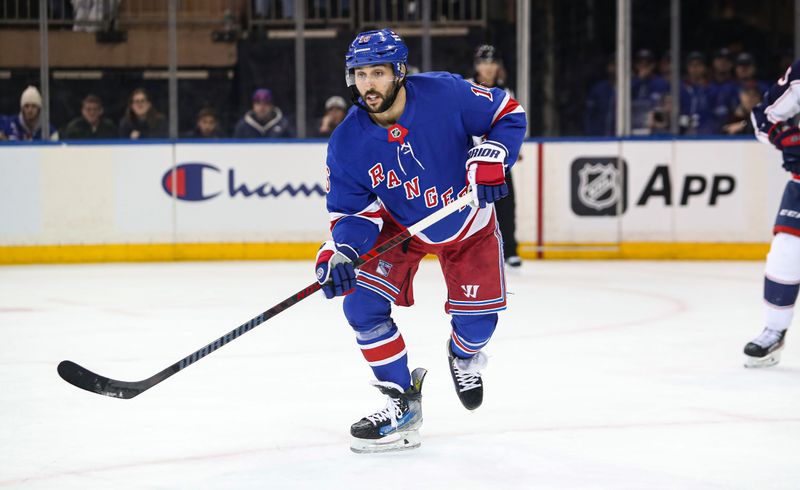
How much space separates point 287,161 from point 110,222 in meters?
1.31

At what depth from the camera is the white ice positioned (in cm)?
281

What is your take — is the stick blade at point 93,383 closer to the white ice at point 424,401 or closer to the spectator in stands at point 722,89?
the white ice at point 424,401

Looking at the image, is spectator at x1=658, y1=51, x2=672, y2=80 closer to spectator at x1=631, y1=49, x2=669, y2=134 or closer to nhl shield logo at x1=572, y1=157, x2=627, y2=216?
spectator at x1=631, y1=49, x2=669, y2=134

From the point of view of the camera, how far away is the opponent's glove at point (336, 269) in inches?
117

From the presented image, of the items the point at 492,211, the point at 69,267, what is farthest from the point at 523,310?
the point at 69,267

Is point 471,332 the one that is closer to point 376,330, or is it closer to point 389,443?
point 376,330

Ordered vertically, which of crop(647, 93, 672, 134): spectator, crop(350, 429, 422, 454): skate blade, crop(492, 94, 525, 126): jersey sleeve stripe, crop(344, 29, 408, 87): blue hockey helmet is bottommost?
crop(350, 429, 422, 454): skate blade

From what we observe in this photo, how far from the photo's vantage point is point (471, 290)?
10.5 ft

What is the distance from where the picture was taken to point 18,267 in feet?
26.4

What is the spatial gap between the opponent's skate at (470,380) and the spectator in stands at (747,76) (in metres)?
6.03

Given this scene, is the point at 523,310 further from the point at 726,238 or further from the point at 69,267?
the point at 69,267

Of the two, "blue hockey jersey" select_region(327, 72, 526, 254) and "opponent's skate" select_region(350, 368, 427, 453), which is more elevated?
"blue hockey jersey" select_region(327, 72, 526, 254)

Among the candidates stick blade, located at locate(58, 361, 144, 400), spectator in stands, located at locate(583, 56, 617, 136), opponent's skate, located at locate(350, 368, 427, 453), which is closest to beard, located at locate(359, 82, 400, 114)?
opponent's skate, located at locate(350, 368, 427, 453)

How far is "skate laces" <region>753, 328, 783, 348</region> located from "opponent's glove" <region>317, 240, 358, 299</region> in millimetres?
1829
